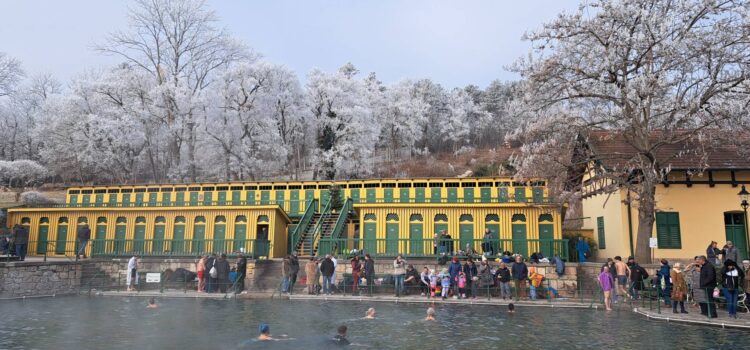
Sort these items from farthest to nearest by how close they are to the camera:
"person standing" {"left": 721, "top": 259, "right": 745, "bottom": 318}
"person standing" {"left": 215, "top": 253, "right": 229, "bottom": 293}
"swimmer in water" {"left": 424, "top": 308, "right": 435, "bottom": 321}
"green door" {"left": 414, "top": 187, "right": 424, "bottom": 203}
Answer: "green door" {"left": 414, "top": 187, "right": 424, "bottom": 203}, "person standing" {"left": 215, "top": 253, "right": 229, "bottom": 293}, "swimmer in water" {"left": 424, "top": 308, "right": 435, "bottom": 321}, "person standing" {"left": 721, "top": 259, "right": 745, "bottom": 318}

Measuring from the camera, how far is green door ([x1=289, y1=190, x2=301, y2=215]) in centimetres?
3067

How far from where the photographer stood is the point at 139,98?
1882 inches

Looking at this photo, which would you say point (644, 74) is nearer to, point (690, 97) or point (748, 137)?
point (690, 97)

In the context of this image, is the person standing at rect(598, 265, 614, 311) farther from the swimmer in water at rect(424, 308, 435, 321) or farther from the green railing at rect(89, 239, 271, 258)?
the green railing at rect(89, 239, 271, 258)

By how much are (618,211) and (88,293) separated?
22.4 m

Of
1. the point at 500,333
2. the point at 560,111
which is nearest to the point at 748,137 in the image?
the point at 560,111

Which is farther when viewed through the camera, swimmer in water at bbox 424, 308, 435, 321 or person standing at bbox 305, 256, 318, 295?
person standing at bbox 305, 256, 318, 295

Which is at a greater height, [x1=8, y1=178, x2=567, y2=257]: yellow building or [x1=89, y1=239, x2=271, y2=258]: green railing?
[x1=8, y1=178, x2=567, y2=257]: yellow building

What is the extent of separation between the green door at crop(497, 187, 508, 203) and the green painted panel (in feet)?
50.8

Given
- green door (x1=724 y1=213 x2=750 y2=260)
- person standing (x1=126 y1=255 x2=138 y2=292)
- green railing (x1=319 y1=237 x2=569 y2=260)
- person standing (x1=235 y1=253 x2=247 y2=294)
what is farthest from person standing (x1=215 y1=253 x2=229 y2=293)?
green door (x1=724 y1=213 x2=750 y2=260)

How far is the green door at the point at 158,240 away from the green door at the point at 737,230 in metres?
25.3

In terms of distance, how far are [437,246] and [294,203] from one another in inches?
447

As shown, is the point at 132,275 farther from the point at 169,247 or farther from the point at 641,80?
the point at 641,80

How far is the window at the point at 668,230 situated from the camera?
22766mm
